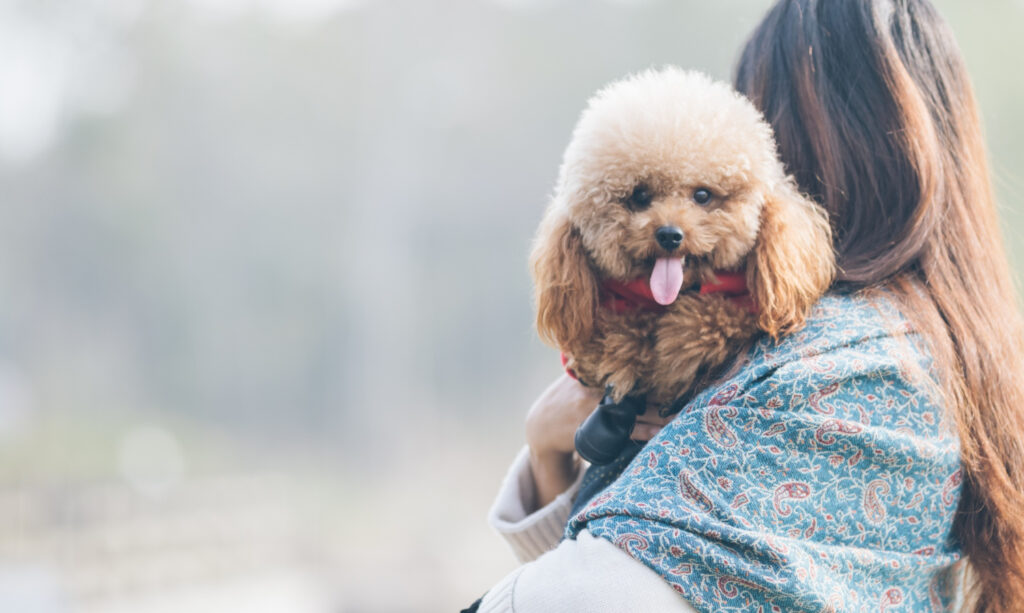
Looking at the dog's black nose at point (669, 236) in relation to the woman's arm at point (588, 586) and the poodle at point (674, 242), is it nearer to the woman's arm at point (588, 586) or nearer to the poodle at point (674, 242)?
the poodle at point (674, 242)

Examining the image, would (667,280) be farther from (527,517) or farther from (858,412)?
(527,517)

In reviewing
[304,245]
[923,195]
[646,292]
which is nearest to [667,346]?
[646,292]

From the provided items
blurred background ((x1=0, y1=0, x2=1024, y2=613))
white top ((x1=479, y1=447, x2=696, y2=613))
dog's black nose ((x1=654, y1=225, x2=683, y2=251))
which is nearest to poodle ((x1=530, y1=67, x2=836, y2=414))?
dog's black nose ((x1=654, y1=225, x2=683, y2=251))

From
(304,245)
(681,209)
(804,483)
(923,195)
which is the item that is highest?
(304,245)

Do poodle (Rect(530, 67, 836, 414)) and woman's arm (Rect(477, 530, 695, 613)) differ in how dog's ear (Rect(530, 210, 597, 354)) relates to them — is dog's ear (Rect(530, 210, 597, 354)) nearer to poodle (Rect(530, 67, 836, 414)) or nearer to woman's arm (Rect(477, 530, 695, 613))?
poodle (Rect(530, 67, 836, 414))

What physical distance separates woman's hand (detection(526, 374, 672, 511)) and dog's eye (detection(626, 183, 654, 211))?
21 cm

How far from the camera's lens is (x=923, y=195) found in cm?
80

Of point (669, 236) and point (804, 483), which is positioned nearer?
point (804, 483)

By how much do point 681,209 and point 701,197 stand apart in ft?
0.09

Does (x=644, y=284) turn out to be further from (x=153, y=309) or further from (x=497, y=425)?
(x=153, y=309)

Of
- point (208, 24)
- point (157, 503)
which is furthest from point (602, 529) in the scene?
point (208, 24)

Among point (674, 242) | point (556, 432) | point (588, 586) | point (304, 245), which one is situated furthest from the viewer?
point (304, 245)

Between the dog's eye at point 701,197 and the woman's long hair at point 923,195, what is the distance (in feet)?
0.42

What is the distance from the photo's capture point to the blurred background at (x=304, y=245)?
6789 mm
